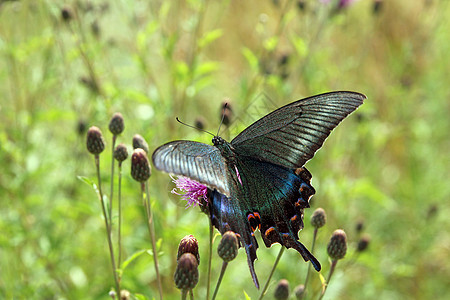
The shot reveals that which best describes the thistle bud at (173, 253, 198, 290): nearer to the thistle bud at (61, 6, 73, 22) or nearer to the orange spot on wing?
the orange spot on wing

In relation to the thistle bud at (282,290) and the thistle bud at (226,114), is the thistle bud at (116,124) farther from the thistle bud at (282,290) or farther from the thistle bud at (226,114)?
the thistle bud at (282,290)

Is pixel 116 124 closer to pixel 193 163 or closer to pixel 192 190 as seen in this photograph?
pixel 192 190

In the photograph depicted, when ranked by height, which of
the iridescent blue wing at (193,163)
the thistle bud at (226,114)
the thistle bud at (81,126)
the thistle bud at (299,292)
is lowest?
the thistle bud at (299,292)

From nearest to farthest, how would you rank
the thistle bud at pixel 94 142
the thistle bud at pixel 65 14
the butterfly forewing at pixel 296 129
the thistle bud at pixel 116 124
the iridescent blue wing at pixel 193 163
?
the iridescent blue wing at pixel 193 163 → the butterfly forewing at pixel 296 129 → the thistle bud at pixel 94 142 → the thistle bud at pixel 116 124 → the thistle bud at pixel 65 14

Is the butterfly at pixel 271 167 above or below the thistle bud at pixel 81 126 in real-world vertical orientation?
above

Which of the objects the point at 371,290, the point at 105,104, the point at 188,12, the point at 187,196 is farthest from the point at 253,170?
the point at 188,12

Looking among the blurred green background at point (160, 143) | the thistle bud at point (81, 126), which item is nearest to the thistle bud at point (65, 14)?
the blurred green background at point (160, 143)

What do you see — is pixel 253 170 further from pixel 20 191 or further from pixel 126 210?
pixel 20 191
